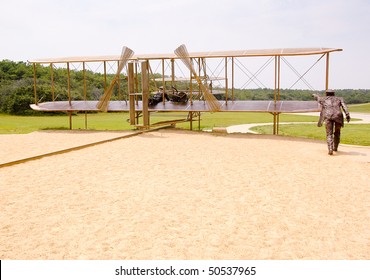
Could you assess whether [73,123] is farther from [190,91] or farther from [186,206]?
[186,206]

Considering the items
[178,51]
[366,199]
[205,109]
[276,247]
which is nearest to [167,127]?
[205,109]

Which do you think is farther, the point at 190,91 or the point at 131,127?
the point at 131,127

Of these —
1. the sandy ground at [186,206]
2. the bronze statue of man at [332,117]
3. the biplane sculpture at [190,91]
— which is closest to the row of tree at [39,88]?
the biplane sculpture at [190,91]

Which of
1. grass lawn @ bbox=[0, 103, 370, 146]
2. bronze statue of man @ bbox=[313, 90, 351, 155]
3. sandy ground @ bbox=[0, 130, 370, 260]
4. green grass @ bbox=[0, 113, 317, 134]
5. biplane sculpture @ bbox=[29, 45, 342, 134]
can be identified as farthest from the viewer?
green grass @ bbox=[0, 113, 317, 134]

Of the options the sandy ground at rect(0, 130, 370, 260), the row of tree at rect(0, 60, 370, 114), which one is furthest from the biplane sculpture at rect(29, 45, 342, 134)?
the sandy ground at rect(0, 130, 370, 260)

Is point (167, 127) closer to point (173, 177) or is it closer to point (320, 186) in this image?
point (173, 177)

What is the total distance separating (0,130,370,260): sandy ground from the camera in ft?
14.7

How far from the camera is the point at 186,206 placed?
20.0ft

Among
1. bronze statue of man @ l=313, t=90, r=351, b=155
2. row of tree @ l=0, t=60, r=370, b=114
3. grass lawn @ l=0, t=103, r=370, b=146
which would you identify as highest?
row of tree @ l=0, t=60, r=370, b=114

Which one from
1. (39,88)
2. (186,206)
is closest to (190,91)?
(186,206)

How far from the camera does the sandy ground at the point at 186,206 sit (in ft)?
14.7

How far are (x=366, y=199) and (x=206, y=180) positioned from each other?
3.40 m

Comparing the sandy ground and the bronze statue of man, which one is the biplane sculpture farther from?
the sandy ground

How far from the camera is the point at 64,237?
4.79 meters
